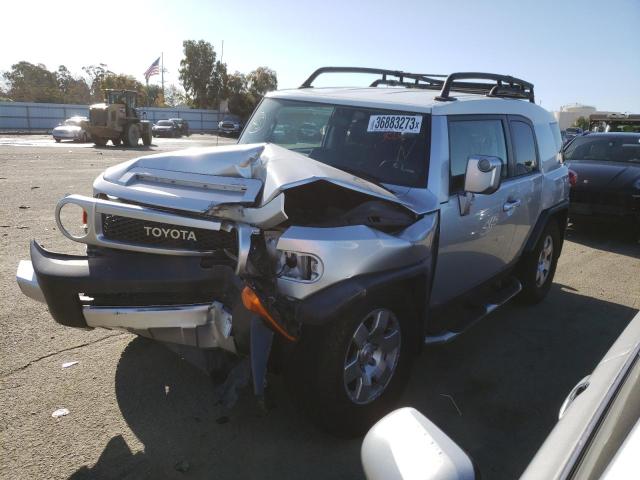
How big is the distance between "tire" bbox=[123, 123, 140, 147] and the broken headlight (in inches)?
1032

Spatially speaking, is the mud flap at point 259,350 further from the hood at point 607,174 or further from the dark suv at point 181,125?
the dark suv at point 181,125

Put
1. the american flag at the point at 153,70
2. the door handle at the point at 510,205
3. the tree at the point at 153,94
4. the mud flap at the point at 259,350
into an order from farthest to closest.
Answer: the tree at the point at 153,94 → the american flag at the point at 153,70 → the door handle at the point at 510,205 → the mud flap at the point at 259,350

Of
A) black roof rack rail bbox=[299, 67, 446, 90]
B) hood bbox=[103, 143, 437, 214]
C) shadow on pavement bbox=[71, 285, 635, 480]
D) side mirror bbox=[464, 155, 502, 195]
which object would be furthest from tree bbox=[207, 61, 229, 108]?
side mirror bbox=[464, 155, 502, 195]

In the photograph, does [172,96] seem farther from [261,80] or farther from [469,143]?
[469,143]

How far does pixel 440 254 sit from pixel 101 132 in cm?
2601

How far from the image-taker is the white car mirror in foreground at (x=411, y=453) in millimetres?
1133

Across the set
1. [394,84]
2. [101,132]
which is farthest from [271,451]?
[101,132]

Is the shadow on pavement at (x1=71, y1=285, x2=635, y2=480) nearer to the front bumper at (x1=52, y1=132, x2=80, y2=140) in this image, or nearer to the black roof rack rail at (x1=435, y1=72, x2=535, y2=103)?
the black roof rack rail at (x1=435, y1=72, x2=535, y2=103)

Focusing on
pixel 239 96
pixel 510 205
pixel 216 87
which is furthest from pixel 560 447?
pixel 216 87

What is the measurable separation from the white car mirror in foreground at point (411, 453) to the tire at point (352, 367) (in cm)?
137

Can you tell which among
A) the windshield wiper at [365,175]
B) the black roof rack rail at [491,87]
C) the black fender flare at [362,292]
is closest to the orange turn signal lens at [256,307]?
the black fender flare at [362,292]

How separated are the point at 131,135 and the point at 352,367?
2637cm

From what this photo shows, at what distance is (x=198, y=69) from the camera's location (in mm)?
62719

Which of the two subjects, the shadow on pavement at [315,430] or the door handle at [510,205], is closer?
the shadow on pavement at [315,430]
